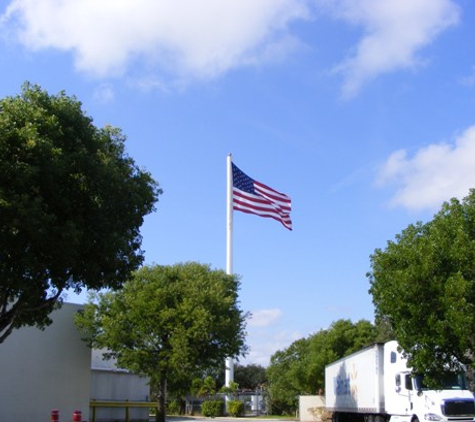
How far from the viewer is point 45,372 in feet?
107

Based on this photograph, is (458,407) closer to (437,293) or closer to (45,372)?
(437,293)

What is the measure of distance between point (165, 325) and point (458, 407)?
58.9 feet

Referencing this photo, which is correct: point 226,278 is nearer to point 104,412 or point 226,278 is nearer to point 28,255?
point 104,412

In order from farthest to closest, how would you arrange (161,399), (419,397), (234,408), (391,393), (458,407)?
(234,408), (161,399), (391,393), (419,397), (458,407)

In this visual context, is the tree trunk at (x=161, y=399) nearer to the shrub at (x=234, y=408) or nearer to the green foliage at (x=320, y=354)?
the green foliage at (x=320, y=354)

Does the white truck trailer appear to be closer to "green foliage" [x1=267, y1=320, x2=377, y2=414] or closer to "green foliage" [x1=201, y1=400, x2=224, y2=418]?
"green foliage" [x1=267, y1=320, x2=377, y2=414]

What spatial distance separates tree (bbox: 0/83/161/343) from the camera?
15078 mm

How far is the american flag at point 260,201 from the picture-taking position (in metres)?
47.6

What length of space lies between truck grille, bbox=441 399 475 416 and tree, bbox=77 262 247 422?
15775 mm

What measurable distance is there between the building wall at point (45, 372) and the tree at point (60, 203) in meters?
12.9

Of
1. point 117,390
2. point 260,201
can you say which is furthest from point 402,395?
point 260,201

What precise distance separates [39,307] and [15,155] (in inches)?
202

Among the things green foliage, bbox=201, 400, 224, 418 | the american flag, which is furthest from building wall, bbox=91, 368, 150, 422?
green foliage, bbox=201, 400, 224, 418

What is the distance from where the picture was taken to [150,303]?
119 feet
